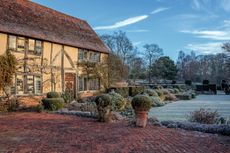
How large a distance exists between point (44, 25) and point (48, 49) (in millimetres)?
2152

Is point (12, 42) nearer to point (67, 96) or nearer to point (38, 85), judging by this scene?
point (38, 85)

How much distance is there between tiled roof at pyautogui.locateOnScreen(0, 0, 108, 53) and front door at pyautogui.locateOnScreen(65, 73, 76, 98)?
2522mm

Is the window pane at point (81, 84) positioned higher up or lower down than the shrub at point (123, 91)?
higher up

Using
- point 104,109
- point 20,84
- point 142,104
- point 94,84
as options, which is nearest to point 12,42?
point 20,84

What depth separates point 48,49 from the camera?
68.0 ft

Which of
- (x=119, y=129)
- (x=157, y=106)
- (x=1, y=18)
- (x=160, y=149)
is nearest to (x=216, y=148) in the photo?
(x=160, y=149)

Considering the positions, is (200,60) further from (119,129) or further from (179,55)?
(119,129)

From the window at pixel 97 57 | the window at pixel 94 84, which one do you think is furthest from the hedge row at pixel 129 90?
the window at pixel 97 57

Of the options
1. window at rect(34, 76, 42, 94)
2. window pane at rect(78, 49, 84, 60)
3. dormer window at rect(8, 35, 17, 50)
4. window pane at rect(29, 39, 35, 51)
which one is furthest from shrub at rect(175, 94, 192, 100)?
dormer window at rect(8, 35, 17, 50)

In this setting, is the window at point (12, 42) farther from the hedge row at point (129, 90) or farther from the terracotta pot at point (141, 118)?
the hedge row at point (129, 90)

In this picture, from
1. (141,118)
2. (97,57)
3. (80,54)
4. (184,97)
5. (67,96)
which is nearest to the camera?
(141,118)

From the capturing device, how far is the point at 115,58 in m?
29.8

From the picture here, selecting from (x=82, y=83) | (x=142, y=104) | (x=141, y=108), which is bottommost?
(x=141, y=108)

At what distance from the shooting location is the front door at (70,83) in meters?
23.3
